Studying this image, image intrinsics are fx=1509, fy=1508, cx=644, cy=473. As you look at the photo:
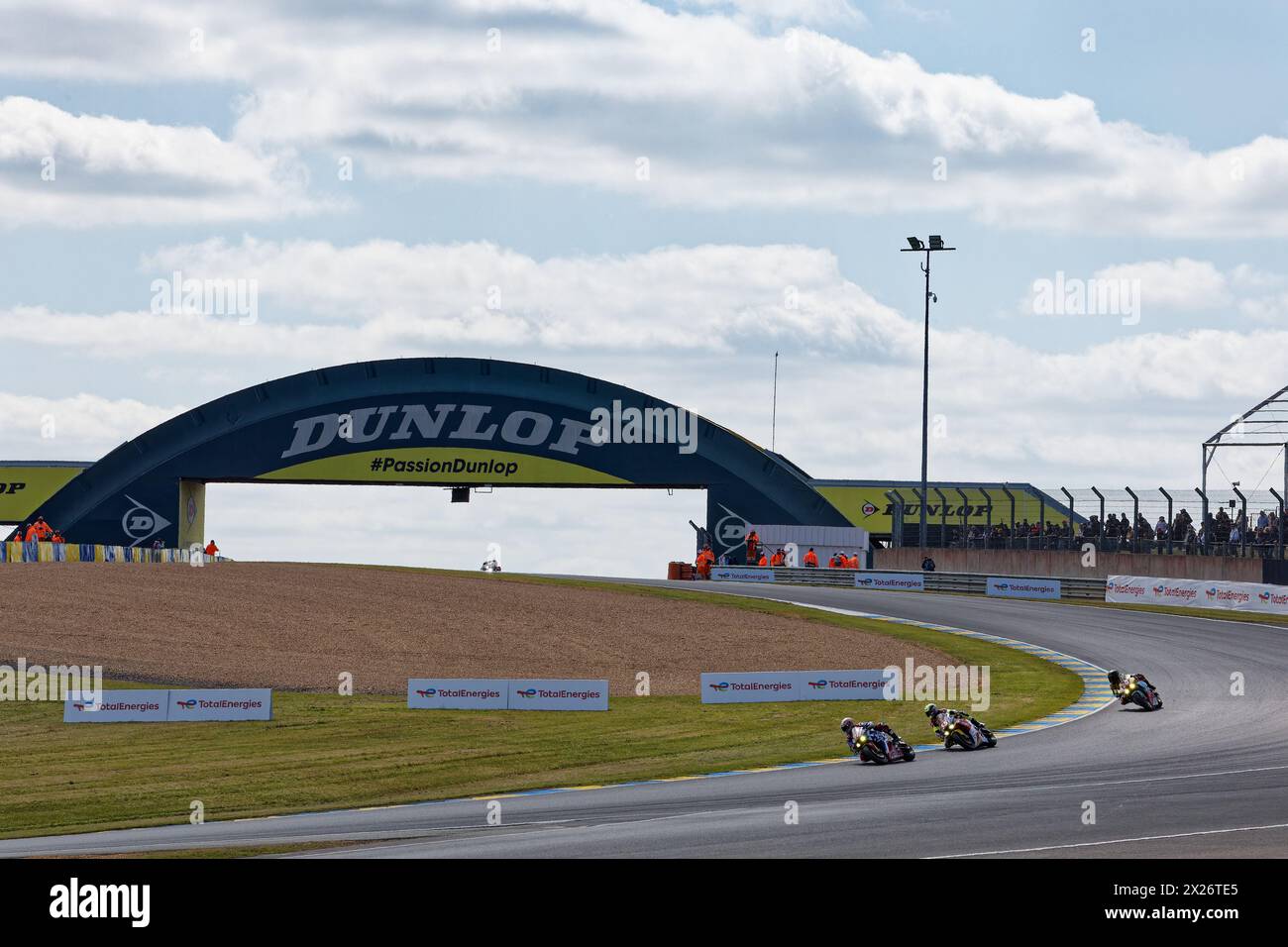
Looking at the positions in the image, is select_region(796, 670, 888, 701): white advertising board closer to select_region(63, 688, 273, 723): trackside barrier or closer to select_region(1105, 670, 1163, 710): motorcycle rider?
select_region(1105, 670, 1163, 710): motorcycle rider

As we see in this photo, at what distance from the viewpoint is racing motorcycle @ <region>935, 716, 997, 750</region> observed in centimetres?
2050

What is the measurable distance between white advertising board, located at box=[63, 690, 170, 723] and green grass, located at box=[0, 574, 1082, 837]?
322mm

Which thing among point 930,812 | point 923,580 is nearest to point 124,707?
point 930,812

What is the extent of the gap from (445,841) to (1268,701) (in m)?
15.9

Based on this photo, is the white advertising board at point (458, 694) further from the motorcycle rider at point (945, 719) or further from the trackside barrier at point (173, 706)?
the motorcycle rider at point (945, 719)

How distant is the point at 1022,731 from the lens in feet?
74.0

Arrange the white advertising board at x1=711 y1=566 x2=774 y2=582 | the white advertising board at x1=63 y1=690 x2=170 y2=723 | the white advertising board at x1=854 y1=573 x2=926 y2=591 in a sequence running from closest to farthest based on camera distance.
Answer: the white advertising board at x1=63 y1=690 x2=170 y2=723 → the white advertising board at x1=854 y1=573 x2=926 y2=591 → the white advertising board at x1=711 y1=566 x2=774 y2=582

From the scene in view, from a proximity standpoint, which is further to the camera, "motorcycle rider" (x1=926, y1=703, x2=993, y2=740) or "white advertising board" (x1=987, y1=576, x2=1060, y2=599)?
"white advertising board" (x1=987, y1=576, x2=1060, y2=599)

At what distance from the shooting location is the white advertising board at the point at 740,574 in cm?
5400

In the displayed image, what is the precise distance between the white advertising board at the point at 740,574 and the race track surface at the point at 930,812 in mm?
29528

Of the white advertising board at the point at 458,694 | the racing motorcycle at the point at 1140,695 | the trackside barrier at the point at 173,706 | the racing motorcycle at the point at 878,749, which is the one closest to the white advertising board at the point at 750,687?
the white advertising board at the point at 458,694

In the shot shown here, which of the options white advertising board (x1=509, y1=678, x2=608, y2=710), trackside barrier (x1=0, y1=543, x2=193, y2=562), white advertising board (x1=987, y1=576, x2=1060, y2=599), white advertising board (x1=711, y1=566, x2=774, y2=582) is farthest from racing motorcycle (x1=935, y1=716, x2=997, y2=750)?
trackside barrier (x1=0, y1=543, x2=193, y2=562)
